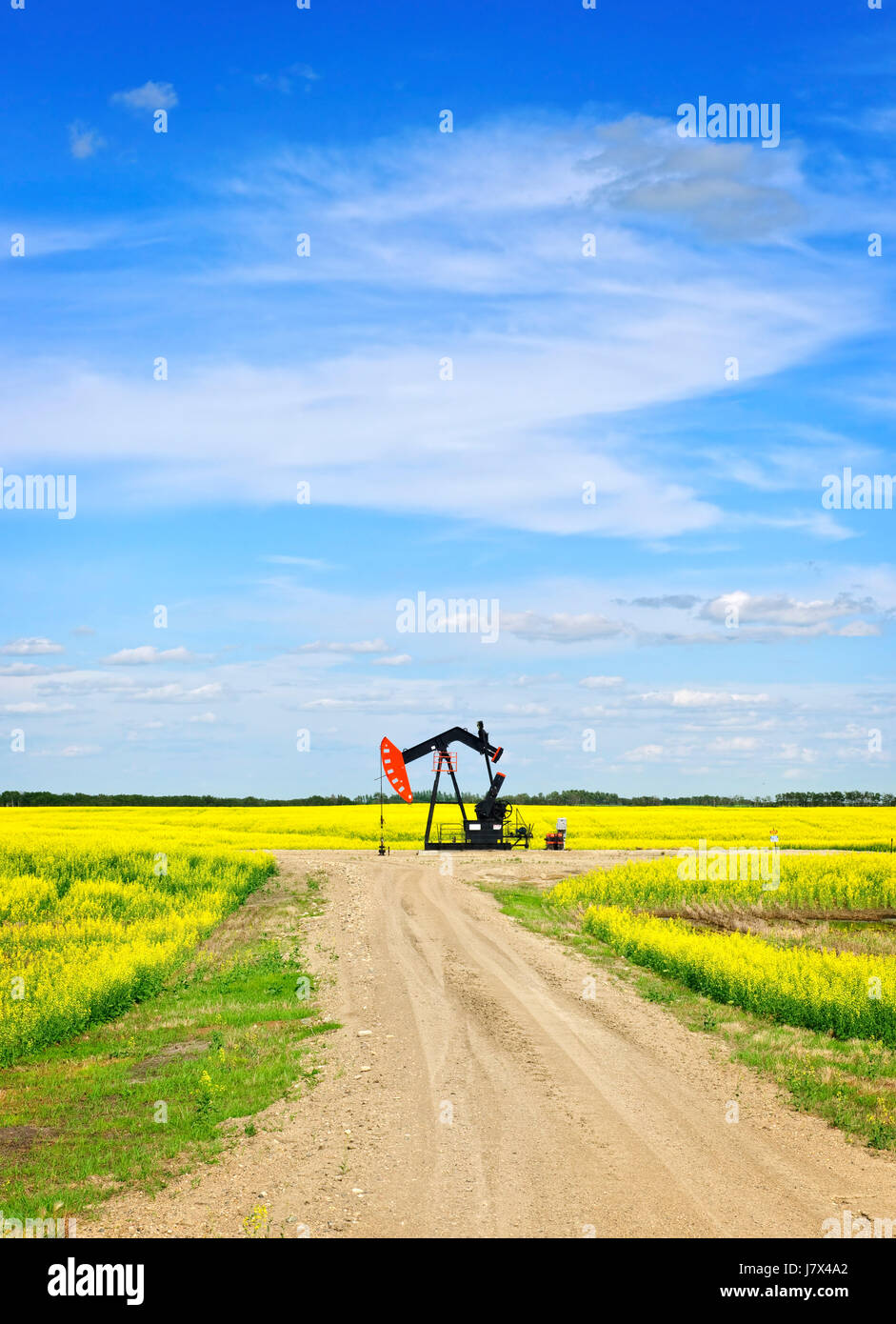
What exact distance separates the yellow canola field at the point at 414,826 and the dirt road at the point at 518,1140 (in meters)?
32.5

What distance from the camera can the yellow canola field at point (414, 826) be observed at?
53.9 metres

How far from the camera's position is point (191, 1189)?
9.56 meters

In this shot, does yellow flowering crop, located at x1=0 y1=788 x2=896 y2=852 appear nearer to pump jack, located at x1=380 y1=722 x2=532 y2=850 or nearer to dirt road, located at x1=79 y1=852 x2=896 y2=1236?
pump jack, located at x1=380 y1=722 x2=532 y2=850

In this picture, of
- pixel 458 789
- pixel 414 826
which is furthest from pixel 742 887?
pixel 414 826

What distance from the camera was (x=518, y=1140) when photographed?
10492 mm

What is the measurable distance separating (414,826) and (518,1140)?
50.0 meters

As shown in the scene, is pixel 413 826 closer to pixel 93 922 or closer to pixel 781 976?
pixel 93 922

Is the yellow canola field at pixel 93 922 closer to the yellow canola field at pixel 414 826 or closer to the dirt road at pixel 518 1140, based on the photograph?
the dirt road at pixel 518 1140

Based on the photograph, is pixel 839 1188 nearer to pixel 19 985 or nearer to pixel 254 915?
pixel 19 985

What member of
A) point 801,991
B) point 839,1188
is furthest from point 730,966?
point 839,1188

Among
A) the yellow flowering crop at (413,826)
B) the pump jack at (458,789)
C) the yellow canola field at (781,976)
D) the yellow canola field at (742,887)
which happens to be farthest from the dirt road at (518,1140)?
the yellow flowering crop at (413,826)
